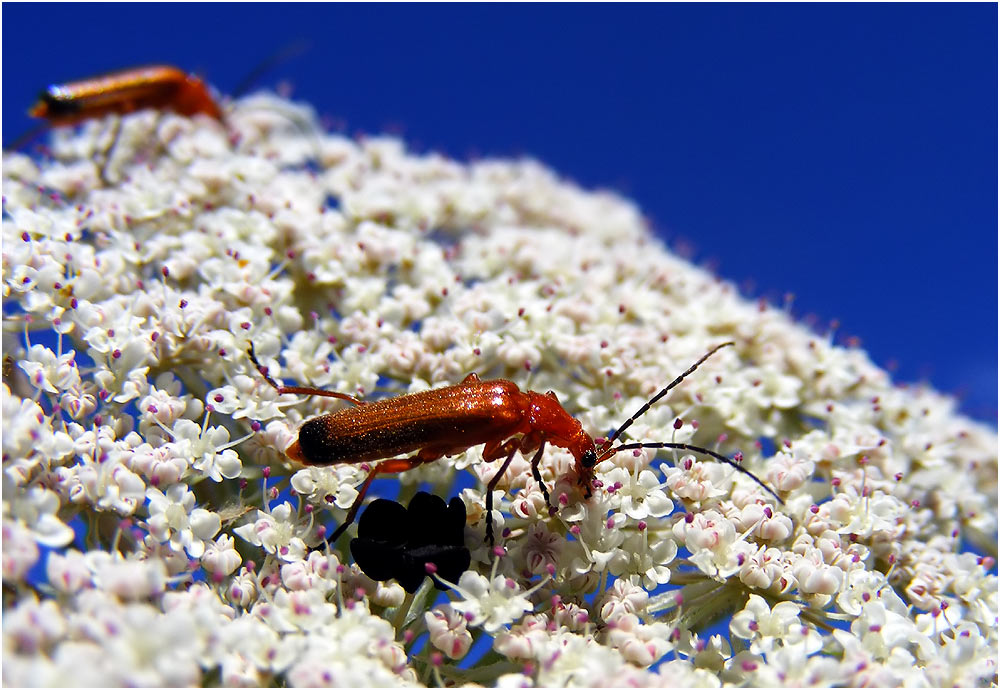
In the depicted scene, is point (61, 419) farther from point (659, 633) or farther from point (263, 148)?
point (263, 148)

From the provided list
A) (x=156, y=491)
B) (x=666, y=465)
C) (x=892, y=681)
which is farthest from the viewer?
(x=666, y=465)

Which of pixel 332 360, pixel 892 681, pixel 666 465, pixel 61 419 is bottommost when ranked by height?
pixel 892 681

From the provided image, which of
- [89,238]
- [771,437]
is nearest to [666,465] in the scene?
[771,437]

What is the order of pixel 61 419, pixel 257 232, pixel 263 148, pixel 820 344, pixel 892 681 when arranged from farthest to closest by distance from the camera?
pixel 263 148 → pixel 820 344 → pixel 257 232 → pixel 61 419 → pixel 892 681

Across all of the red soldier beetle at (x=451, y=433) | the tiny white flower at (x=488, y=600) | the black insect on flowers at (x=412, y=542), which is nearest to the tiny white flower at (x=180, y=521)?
the red soldier beetle at (x=451, y=433)

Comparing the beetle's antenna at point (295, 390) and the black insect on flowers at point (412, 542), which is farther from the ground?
the beetle's antenna at point (295, 390)

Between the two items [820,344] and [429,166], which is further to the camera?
[429,166]

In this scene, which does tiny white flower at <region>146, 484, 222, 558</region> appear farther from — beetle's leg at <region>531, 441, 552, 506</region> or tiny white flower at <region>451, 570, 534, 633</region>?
beetle's leg at <region>531, 441, 552, 506</region>

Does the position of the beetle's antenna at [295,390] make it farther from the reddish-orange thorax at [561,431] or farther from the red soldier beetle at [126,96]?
the red soldier beetle at [126,96]
